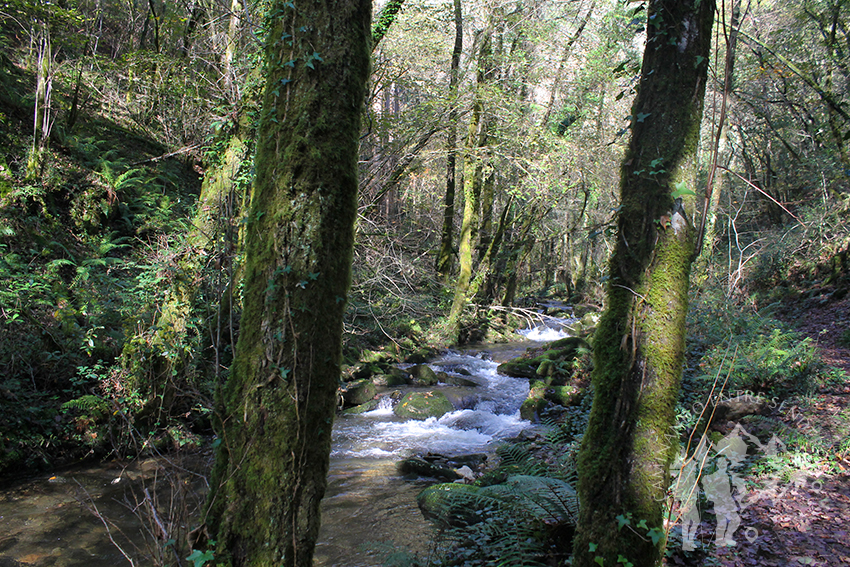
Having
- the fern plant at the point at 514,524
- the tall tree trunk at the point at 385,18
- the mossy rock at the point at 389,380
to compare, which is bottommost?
the mossy rock at the point at 389,380

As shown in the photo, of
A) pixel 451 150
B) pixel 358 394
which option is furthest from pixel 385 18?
pixel 358 394

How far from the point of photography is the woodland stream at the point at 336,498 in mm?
4785

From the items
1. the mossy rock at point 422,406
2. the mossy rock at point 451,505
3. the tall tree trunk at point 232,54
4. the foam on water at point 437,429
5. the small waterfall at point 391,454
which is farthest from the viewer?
the mossy rock at point 422,406

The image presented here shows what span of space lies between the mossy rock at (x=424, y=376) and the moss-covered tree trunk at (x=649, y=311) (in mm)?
8997

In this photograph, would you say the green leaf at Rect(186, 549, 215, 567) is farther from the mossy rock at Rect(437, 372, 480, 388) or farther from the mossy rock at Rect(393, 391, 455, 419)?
the mossy rock at Rect(437, 372, 480, 388)

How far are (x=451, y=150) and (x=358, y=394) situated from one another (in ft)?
21.7

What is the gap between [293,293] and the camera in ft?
8.20

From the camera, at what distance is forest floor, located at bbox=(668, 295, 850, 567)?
13.3 feet

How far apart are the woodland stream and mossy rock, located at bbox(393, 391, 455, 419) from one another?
167 millimetres

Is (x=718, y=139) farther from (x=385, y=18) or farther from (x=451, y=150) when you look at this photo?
(x=451, y=150)

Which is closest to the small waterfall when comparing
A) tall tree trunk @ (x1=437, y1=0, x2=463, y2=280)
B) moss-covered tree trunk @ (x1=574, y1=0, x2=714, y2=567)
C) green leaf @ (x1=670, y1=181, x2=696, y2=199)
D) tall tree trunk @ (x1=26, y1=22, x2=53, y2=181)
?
moss-covered tree trunk @ (x1=574, y1=0, x2=714, y2=567)

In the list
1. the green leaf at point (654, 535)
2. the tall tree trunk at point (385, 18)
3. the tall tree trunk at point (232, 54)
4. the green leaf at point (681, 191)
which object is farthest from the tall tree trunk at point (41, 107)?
the green leaf at point (654, 535)

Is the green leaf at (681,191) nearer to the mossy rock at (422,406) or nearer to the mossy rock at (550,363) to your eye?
the mossy rock at (422,406)

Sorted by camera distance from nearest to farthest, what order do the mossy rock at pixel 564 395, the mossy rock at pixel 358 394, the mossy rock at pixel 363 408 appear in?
1. the mossy rock at pixel 564 395
2. the mossy rock at pixel 363 408
3. the mossy rock at pixel 358 394
